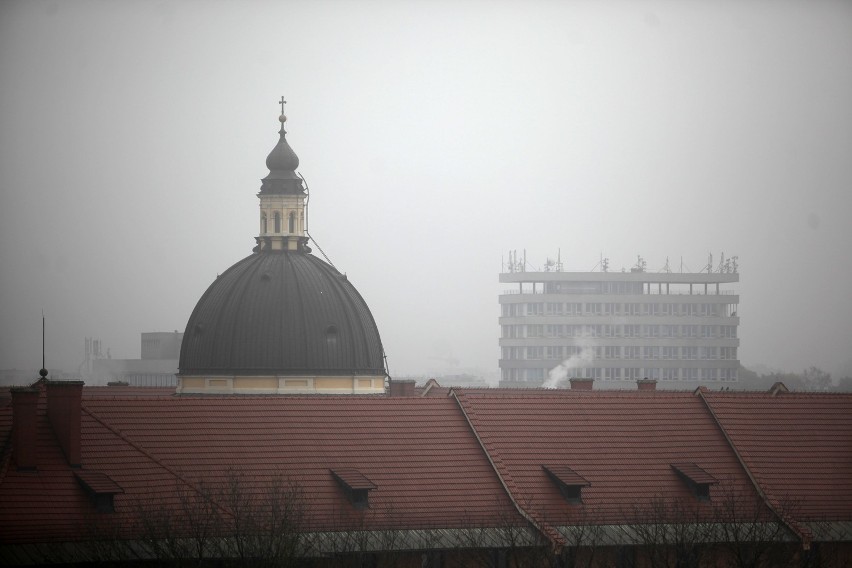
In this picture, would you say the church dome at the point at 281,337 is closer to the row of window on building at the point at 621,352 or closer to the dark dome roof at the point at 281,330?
the dark dome roof at the point at 281,330

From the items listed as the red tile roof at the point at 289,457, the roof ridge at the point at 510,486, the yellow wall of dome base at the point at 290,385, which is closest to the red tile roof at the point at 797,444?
the roof ridge at the point at 510,486

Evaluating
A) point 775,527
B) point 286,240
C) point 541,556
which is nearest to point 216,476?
point 541,556

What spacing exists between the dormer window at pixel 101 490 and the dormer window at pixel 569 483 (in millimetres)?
12710

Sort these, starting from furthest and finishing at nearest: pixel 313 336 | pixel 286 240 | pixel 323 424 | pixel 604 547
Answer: pixel 286 240 → pixel 313 336 → pixel 323 424 → pixel 604 547

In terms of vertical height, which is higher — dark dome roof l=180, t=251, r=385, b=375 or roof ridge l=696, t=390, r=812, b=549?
dark dome roof l=180, t=251, r=385, b=375

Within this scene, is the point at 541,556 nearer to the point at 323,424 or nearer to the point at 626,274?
the point at 323,424

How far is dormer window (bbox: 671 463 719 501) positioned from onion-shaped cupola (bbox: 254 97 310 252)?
4411 centimetres

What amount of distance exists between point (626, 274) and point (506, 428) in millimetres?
143133

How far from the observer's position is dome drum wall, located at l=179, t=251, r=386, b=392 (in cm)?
8794

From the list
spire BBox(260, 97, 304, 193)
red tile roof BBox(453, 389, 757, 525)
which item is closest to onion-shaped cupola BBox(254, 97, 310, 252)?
spire BBox(260, 97, 304, 193)

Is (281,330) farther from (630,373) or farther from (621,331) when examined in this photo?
(621,331)

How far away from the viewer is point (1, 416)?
4919cm

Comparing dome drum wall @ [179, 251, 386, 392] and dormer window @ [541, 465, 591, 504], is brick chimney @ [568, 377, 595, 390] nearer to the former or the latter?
dome drum wall @ [179, 251, 386, 392]

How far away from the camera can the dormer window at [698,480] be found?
52.8 metres
